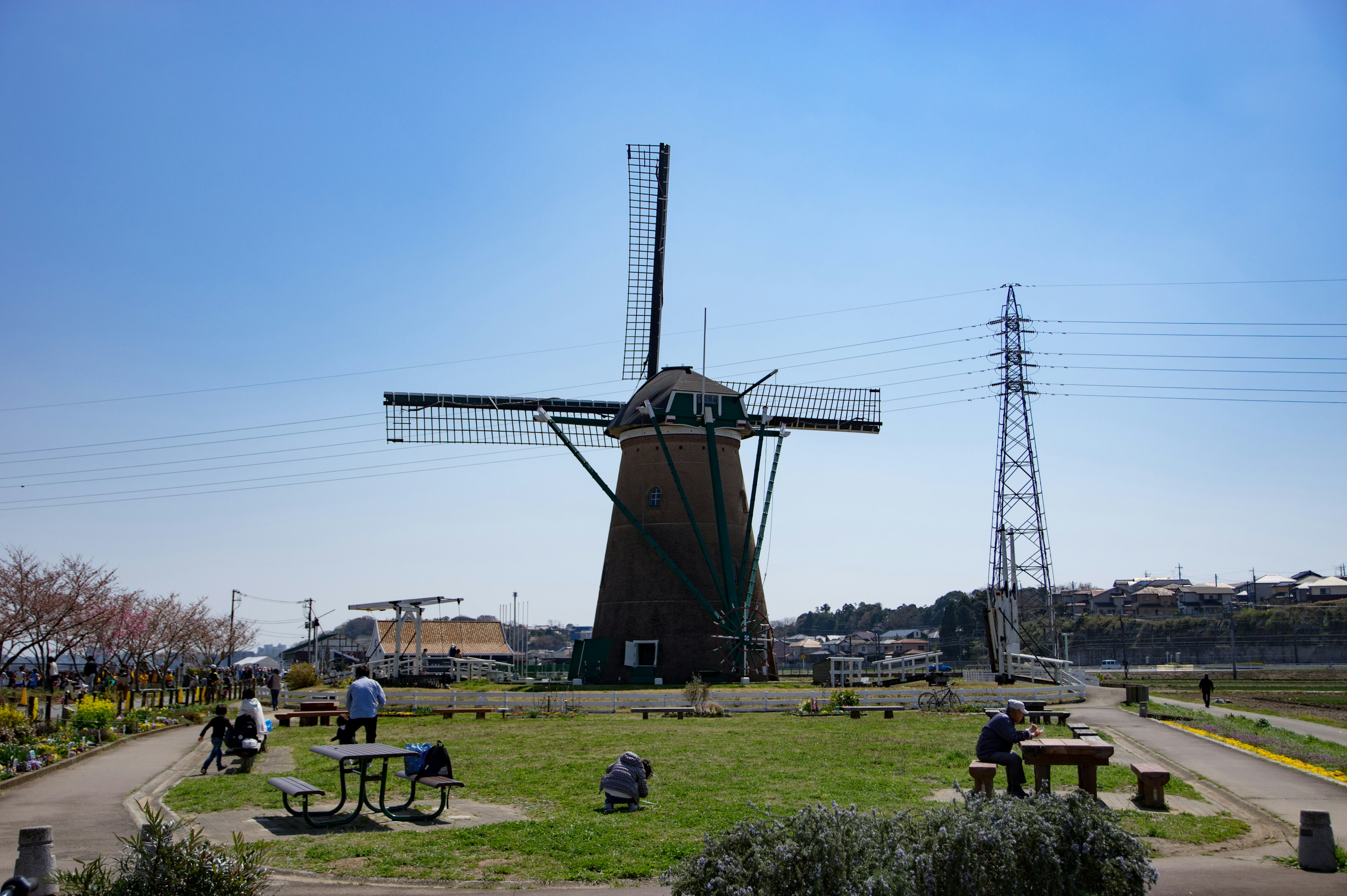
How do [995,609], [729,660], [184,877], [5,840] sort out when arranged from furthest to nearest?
[995,609] → [729,660] → [5,840] → [184,877]

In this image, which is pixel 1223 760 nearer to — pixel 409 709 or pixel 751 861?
pixel 751 861

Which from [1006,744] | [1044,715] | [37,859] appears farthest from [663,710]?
[37,859]

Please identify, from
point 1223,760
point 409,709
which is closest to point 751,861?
point 1223,760

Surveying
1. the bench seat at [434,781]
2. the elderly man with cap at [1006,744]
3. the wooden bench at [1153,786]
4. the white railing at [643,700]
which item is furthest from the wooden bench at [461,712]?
the wooden bench at [1153,786]

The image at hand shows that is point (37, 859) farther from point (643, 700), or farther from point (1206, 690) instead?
point (1206, 690)

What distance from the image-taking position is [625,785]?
11977mm

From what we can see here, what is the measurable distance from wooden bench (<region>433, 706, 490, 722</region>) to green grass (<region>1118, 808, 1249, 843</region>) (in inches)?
749

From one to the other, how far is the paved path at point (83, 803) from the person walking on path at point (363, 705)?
3050mm

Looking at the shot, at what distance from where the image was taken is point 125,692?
91.8 feet

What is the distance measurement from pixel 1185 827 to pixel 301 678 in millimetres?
37626

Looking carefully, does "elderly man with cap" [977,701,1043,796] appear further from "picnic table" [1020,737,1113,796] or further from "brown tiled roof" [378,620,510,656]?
"brown tiled roof" [378,620,510,656]

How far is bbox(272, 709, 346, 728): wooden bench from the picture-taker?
997 inches

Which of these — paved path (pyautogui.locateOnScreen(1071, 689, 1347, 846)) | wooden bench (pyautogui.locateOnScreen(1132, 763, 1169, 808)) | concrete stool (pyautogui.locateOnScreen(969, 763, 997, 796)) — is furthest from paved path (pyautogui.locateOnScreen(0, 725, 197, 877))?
paved path (pyautogui.locateOnScreen(1071, 689, 1347, 846))

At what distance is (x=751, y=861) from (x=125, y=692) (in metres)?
26.5
